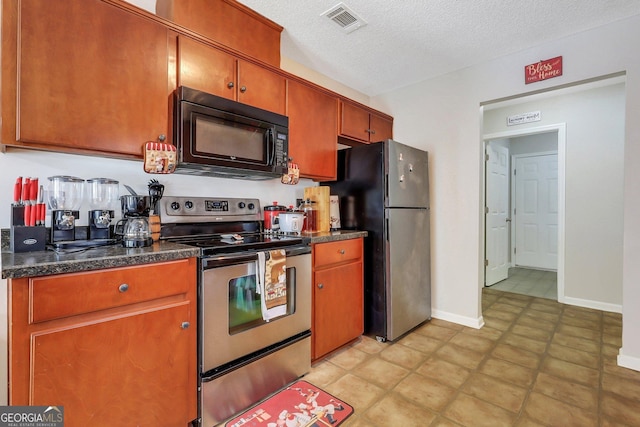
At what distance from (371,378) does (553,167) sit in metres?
5.05

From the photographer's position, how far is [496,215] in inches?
173

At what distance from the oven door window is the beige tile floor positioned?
66cm

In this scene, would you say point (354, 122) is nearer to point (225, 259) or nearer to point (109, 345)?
point (225, 259)

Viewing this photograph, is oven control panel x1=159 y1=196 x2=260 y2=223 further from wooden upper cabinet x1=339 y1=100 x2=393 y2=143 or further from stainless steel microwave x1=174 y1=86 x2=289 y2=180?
wooden upper cabinet x1=339 y1=100 x2=393 y2=143

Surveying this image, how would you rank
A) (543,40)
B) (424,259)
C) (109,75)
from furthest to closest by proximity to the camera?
(424,259)
(543,40)
(109,75)

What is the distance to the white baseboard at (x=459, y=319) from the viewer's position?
2.79m

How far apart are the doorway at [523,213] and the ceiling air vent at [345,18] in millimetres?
2747

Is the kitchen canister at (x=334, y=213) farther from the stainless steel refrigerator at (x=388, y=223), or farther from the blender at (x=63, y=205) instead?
the blender at (x=63, y=205)

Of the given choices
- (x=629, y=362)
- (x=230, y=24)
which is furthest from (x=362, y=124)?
(x=629, y=362)

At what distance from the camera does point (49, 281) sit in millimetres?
1061

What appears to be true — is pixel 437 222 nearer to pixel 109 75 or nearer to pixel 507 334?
pixel 507 334

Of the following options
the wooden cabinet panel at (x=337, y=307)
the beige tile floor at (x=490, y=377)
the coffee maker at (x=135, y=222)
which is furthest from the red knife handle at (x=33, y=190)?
the beige tile floor at (x=490, y=377)

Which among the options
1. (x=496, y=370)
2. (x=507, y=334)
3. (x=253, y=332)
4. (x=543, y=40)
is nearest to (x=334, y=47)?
(x=543, y=40)

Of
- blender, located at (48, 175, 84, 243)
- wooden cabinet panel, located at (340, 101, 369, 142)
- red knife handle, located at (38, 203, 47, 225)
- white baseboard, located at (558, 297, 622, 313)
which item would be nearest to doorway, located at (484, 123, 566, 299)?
white baseboard, located at (558, 297, 622, 313)
